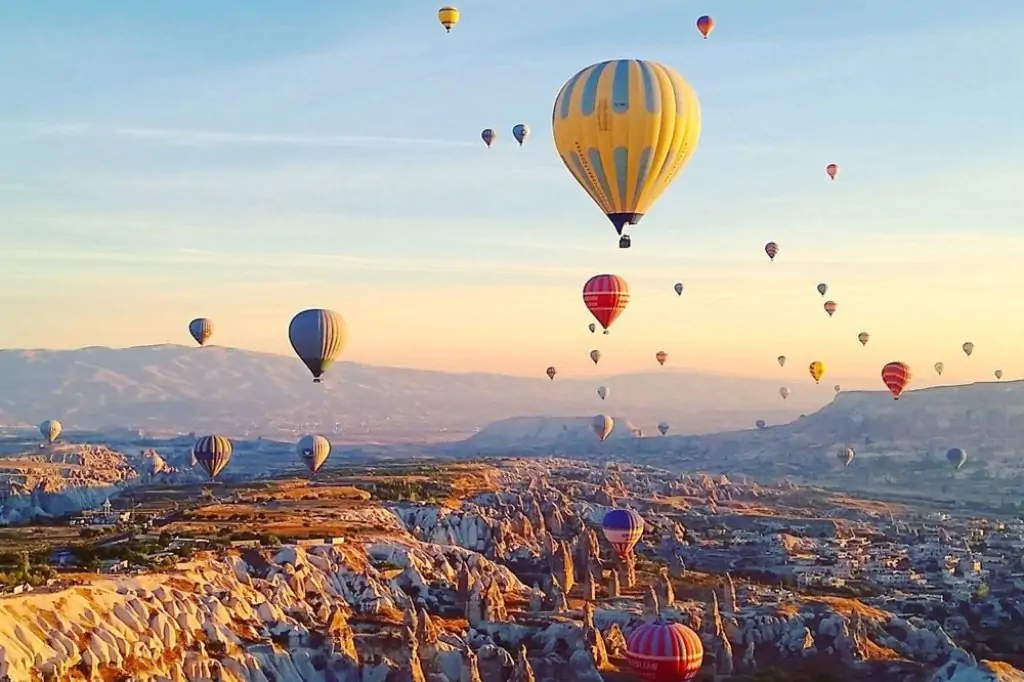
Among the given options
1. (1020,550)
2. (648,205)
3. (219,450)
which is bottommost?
(1020,550)

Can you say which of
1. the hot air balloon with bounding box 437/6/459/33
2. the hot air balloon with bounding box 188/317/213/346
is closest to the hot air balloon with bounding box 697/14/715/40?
the hot air balloon with bounding box 437/6/459/33

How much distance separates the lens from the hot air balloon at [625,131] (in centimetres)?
4103

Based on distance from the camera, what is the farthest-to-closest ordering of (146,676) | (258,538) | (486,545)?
(486,545) < (258,538) < (146,676)

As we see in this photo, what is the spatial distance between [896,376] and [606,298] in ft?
145

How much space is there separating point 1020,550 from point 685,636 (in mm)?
67564

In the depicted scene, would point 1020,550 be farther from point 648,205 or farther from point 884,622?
point 648,205

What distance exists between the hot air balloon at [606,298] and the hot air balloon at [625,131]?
1549 cm

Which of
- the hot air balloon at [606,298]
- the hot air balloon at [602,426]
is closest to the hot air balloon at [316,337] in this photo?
the hot air balloon at [606,298]

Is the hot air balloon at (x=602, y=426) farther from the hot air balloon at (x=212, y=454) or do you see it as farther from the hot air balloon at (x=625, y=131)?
the hot air balloon at (x=625, y=131)

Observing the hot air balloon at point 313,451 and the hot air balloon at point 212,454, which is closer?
the hot air balloon at point 212,454

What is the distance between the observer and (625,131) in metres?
41.2

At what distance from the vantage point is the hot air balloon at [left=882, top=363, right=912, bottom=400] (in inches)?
3693

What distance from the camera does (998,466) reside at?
571 ft

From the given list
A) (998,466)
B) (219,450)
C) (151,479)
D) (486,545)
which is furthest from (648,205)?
(998,466)
